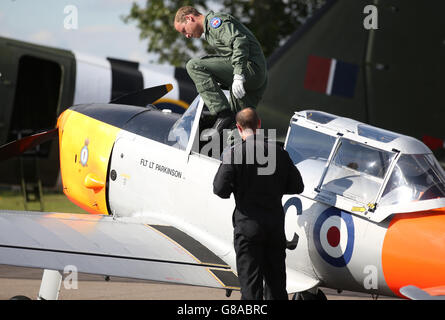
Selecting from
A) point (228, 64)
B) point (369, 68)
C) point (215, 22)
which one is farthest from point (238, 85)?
point (369, 68)

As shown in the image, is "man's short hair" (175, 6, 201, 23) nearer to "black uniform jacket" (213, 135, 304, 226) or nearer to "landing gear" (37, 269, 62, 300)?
"black uniform jacket" (213, 135, 304, 226)

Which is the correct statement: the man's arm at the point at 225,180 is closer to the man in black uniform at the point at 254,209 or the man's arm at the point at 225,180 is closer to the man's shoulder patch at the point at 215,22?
the man in black uniform at the point at 254,209

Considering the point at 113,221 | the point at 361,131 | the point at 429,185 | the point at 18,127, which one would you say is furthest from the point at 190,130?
the point at 18,127

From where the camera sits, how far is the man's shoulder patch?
5402mm

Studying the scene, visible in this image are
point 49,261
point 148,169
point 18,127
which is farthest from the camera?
point 18,127

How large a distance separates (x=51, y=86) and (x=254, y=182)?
10.9m

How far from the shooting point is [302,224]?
16.4 feet

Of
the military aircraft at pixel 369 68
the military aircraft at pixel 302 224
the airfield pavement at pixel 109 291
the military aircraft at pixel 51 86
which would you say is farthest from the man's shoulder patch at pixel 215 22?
the military aircraft at pixel 51 86

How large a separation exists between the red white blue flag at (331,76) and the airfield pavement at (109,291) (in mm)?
4352

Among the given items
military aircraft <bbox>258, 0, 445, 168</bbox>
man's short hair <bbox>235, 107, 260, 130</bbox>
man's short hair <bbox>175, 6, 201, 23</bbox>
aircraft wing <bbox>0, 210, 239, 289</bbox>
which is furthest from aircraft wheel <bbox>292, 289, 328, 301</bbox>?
military aircraft <bbox>258, 0, 445, 168</bbox>

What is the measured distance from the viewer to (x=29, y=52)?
479 inches

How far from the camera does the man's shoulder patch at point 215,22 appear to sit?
5.40m
